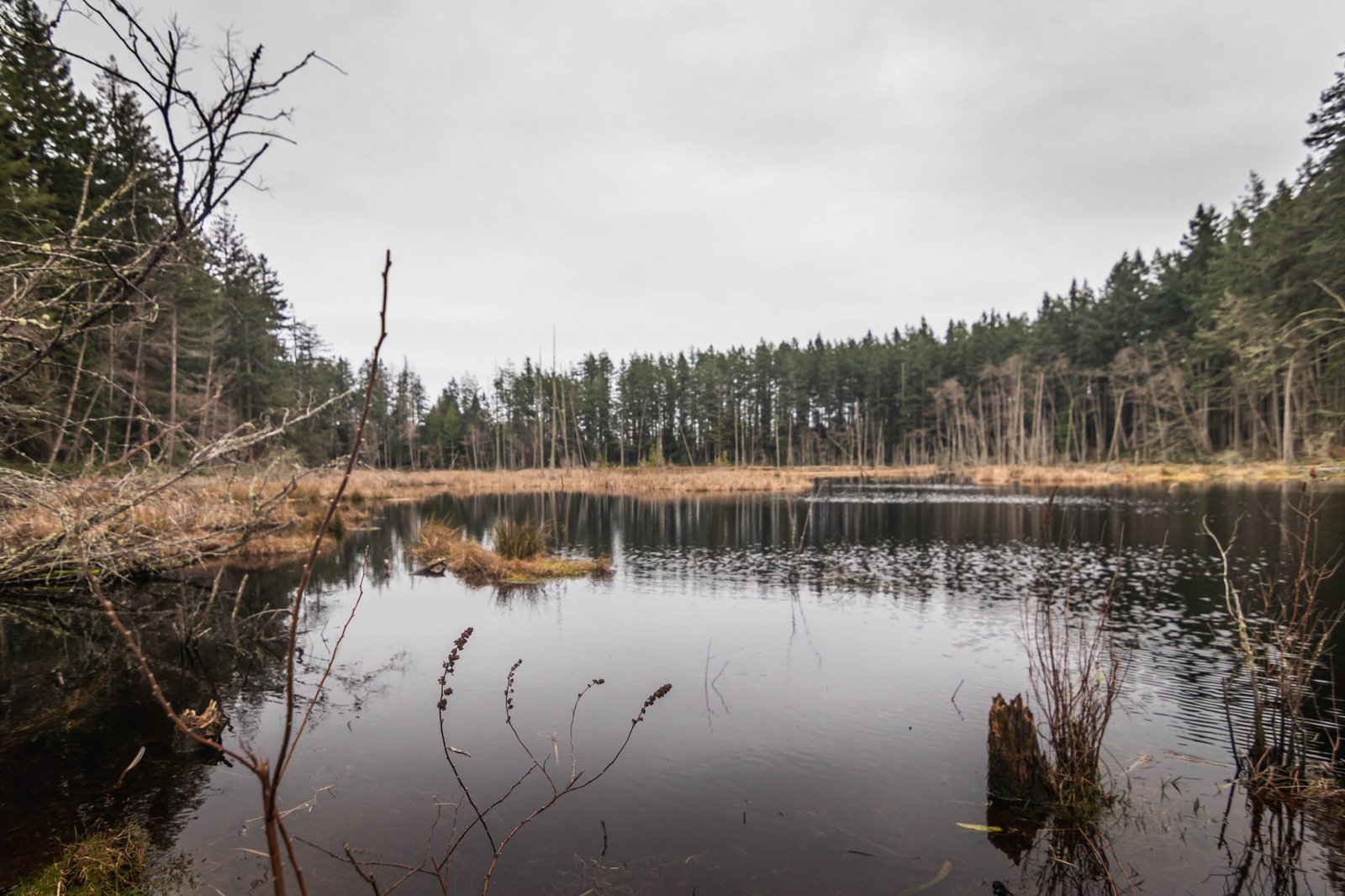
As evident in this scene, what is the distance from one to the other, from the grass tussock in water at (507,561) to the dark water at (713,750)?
1542mm

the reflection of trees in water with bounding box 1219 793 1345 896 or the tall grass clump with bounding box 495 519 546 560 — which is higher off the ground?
the tall grass clump with bounding box 495 519 546 560

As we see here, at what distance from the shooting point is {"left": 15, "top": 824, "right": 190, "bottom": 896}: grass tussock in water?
493cm

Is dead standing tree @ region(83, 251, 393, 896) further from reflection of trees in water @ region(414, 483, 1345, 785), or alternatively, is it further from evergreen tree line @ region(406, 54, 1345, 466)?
evergreen tree line @ region(406, 54, 1345, 466)

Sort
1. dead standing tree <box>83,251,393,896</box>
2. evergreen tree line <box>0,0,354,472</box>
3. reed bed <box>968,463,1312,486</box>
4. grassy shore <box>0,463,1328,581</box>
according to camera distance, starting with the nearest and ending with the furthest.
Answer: dead standing tree <box>83,251,393,896</box>
evergreen tree line <box>0,0,354,472</box>
grassy shore <box>0,463,1328,581</box>
reed bed <box>968,463,1312,486</box>

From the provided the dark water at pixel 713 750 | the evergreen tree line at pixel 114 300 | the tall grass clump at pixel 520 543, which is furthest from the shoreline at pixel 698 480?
the dark water at pixel 713 750

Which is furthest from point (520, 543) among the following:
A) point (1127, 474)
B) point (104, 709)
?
point (1127, 474)

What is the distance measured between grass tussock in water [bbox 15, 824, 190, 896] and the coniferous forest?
2.86 metres

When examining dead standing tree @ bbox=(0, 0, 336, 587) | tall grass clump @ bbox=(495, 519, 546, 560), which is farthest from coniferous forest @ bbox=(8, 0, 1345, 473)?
tall grass clump @ bbox=(495, 519, 546, 560)

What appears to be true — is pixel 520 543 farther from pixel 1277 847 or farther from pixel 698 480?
pixel 698 480

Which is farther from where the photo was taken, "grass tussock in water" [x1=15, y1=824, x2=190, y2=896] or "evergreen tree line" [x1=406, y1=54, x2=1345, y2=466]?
A: "evergreen tree line" [x1=406, y1=54, x2=1345, y2=466]

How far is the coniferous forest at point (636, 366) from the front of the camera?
4664 millimetres

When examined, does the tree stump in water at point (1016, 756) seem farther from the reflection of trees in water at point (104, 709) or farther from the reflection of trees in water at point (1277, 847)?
the reflection of trees in water at point (104, 709)

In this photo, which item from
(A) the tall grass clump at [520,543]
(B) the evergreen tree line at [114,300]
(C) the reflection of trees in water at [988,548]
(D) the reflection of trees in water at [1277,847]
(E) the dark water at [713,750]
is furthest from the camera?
(A) the tall grass clump at [520,543]

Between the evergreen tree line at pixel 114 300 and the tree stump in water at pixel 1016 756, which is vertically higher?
the evergreen tree line at pixel 114 300
